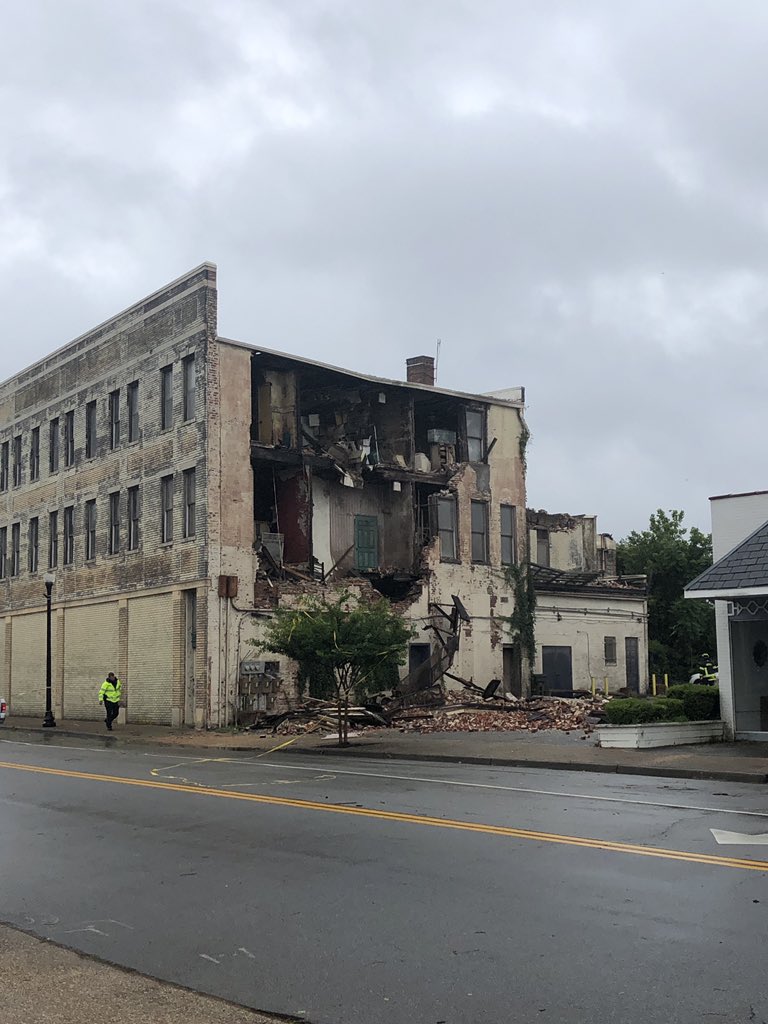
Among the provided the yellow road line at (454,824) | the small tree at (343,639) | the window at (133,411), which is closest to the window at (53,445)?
the window at (133,411)

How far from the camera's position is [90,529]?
39.4 metres

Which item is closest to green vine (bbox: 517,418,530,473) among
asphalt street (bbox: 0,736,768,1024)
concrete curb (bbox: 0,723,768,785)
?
concrete curb (bbox: 0,723,768,785)

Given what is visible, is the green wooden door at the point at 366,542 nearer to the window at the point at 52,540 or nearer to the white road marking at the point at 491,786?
the window at the point at 52,540

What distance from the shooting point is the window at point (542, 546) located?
48.8m

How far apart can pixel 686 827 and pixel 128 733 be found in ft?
74.1

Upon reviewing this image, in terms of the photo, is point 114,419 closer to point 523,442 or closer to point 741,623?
point 523,442

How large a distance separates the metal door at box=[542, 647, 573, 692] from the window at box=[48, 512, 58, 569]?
17625 mm

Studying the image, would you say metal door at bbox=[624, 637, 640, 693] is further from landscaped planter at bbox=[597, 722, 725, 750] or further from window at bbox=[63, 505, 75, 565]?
landscaped planter at bbox=[597, 722, 725, 750]

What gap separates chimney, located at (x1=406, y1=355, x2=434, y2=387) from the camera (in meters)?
43.6

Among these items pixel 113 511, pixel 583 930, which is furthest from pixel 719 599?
pixel 113 511

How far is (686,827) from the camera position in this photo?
11.4 m

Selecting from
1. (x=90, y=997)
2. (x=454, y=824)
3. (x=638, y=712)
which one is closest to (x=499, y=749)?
(x=638, y=712)

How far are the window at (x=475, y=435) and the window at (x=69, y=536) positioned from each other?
1384 centimetres

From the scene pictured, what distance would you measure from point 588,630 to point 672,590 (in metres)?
16.3
